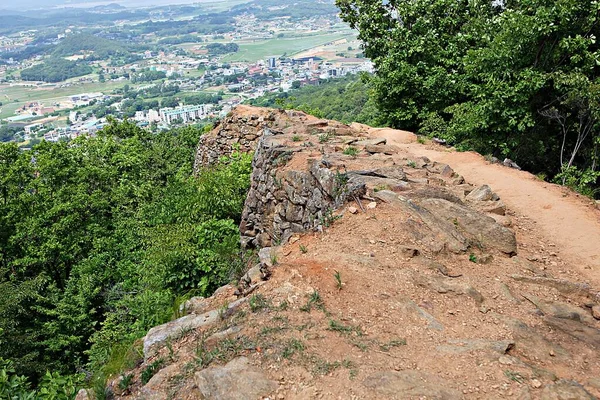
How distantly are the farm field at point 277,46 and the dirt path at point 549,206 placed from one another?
107111 millimetres

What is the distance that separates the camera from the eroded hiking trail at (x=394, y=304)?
179 inches

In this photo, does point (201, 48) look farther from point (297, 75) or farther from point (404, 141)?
point (404, 141)

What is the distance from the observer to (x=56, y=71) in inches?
4414

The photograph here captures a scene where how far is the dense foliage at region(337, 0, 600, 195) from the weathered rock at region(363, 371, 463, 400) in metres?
9.85

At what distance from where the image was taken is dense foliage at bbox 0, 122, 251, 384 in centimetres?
975

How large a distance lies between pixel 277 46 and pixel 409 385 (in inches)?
5260

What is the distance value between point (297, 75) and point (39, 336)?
7869 cm

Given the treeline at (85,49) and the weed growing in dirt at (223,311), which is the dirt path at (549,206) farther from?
the treeline at (85,49)

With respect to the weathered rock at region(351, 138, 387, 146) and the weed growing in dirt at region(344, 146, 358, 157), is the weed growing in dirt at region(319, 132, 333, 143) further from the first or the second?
the weed growing in dirt at region(344, 146, 358, 157)

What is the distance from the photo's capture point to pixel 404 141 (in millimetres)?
15164

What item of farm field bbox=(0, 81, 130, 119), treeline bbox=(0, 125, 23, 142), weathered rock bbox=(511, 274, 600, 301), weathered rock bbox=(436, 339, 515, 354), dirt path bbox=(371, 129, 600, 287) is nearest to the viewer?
weathered rock bbox=(436, 339, 515, 354)

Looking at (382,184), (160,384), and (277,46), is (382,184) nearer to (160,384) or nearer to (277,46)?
(160,384)

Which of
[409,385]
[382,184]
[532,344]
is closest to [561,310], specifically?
[532,344]

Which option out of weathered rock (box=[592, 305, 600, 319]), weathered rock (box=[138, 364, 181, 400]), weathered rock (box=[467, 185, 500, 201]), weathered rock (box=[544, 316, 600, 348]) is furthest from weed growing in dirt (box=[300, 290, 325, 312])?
weathered rock (box=[467, 185, 500, 201])
